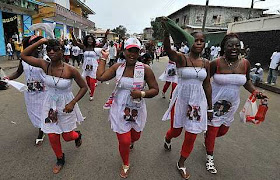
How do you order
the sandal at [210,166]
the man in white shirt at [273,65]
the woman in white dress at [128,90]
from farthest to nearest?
the man in white shirt at [273,65] < the sandal at [210,166] < the woman in white dress at [128,90]

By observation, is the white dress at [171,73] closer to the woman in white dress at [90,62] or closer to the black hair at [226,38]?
the woman in white dress at [90,62]

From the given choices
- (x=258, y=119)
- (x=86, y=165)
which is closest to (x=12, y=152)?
(x=86, y=165)

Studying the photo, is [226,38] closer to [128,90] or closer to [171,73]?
[128,90]

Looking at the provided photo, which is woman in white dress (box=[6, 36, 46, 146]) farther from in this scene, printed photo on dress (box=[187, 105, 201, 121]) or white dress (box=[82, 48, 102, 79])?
white dress (box=[82, 48, 102, 79])

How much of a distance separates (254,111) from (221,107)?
0.42 meters

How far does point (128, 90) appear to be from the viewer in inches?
96.0

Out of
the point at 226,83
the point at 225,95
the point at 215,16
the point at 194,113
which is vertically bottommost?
the point at 194,113

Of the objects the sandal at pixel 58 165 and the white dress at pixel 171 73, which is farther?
the white dress at pixel 171 73

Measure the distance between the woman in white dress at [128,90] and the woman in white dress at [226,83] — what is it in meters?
0.92

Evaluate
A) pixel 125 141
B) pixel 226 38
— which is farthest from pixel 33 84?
A: pixel 226 38

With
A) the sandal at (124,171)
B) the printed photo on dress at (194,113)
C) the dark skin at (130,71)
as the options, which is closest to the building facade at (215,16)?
the printed photo on dress at (194,113)

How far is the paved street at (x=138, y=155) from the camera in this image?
2715 millimetres

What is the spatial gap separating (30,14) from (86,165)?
720 inches

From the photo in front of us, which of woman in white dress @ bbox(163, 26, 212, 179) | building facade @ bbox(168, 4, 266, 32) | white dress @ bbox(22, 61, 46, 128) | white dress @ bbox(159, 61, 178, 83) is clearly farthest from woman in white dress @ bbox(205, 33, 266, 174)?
building facade @ bbox(168, 4, 266, 32)
